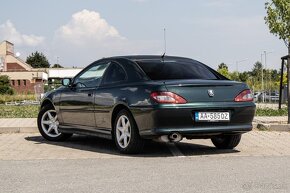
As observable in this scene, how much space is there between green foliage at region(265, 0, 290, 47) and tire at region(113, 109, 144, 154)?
7.33 meters

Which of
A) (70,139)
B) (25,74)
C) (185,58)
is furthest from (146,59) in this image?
(25,74)

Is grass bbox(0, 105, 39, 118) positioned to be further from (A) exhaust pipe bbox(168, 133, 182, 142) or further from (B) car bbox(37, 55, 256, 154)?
(A) exhaust pipe bbox(168, 133, 182, 142)

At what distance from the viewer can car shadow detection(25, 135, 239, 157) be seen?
8.32 m

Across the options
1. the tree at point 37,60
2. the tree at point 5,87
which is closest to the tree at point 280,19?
the tree at point 5,87

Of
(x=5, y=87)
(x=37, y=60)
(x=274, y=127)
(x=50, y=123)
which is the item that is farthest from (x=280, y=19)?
(x=37, y=60)

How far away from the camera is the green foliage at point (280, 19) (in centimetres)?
1431

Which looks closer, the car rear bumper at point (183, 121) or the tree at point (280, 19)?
the car rear bumper at point (183, 121)

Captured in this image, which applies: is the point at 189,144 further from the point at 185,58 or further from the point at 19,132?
the point at 19,132

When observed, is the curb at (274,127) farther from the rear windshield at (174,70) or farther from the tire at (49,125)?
the tire at (49,125)

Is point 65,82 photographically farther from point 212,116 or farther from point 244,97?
point 244,97

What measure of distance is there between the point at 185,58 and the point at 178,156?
1.99 metres

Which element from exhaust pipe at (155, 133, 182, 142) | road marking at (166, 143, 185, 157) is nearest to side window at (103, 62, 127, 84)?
exhaust pipe at (155, 133, 182, 142)

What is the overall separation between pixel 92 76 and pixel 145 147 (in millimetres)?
1478

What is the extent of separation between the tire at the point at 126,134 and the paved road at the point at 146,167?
0.15 metres
